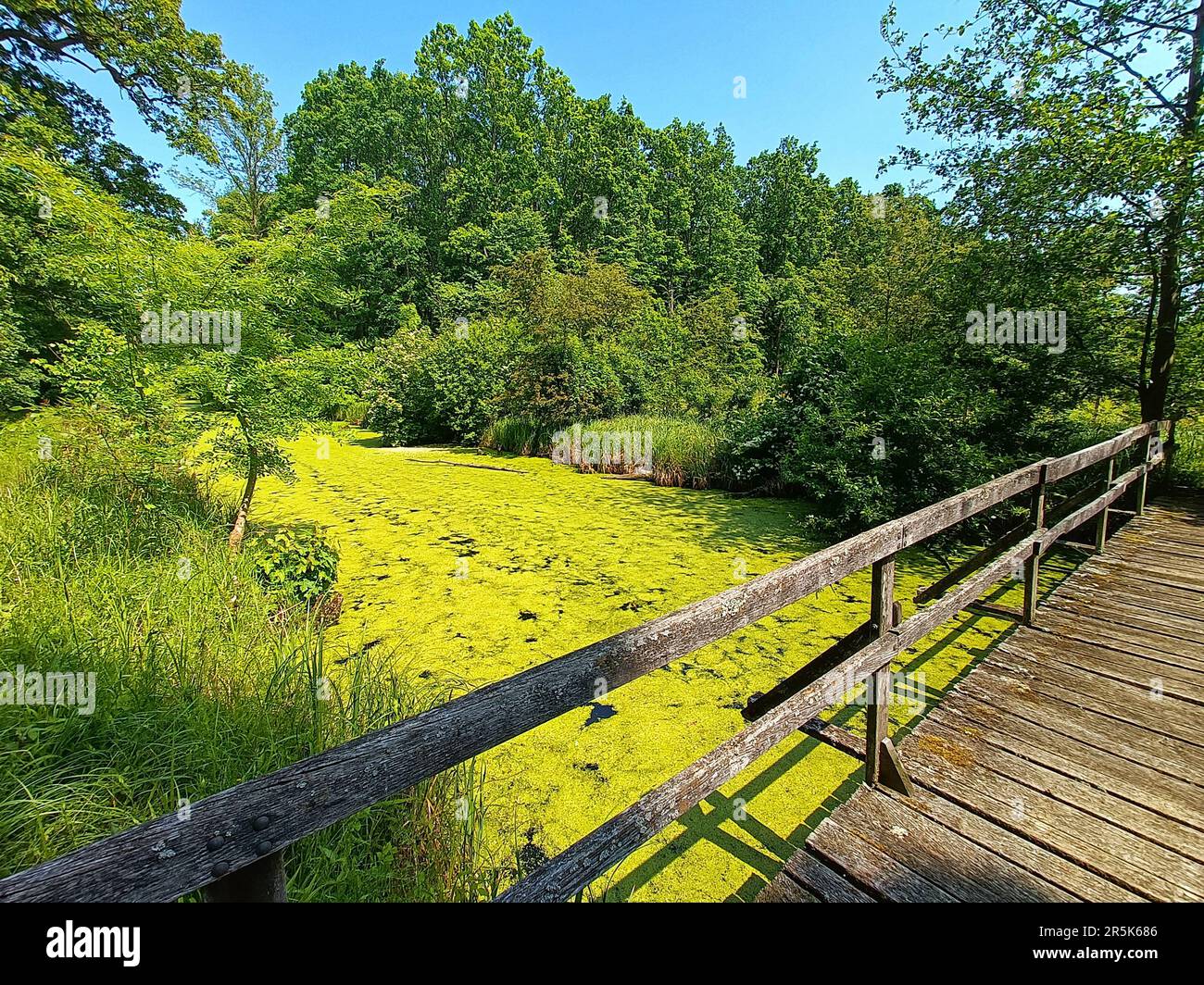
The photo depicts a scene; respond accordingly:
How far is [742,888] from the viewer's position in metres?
1.79

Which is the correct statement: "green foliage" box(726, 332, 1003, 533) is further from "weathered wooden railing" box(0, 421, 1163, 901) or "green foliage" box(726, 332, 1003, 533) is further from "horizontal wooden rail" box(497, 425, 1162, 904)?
"weathered wooden railing" box(0, 421, 1163, 901)

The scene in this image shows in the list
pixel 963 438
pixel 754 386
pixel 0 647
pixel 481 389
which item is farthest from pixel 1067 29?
pixel 481 389

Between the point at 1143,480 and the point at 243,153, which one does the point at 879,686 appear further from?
the point at 243,153

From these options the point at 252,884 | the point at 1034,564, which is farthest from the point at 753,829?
the point at 1034,564

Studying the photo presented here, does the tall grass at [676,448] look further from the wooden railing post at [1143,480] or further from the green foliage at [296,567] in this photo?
the green foliage at [296,567]

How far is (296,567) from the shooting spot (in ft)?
12.5

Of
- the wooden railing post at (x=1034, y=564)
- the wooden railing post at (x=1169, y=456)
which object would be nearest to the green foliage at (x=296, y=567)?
the wooden railing post at (x=1034, y=564)

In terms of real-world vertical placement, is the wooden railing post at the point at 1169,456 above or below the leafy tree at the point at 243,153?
below

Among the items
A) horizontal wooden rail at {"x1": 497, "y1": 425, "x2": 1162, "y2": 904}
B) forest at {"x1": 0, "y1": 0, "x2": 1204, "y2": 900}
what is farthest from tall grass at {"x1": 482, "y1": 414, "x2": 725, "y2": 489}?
horizontal wooden rail at {"x1": 497, "y1": 425, "x2": 1162, "y2": 904}

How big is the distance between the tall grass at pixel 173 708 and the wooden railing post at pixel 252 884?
3.73 feet

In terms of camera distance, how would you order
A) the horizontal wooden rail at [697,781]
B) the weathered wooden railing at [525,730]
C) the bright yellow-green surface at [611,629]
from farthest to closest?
1. the bright yellow-green surface at [611,629]
2. the horizontal wooden rail at [697,781]
3. the weathered wooden railing at [525,730]

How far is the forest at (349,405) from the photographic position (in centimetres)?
195

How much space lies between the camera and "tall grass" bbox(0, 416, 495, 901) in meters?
1.60

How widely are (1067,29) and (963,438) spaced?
3.91m
